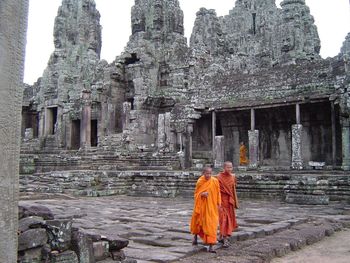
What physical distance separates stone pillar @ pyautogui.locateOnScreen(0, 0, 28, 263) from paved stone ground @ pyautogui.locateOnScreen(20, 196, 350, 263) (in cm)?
240

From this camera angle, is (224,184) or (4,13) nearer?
(4,13)

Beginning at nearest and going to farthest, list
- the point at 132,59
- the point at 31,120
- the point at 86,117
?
the point at 86,117, the point at 132,59, the point at 31,120

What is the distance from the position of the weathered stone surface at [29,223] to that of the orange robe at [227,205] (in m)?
2.97

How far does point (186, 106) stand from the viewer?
19000mm

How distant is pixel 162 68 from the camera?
88.3 ft

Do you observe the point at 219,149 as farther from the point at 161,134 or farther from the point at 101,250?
the point at 101,250

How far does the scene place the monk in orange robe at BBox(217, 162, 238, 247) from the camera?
6.17 metres

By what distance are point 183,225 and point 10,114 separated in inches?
214

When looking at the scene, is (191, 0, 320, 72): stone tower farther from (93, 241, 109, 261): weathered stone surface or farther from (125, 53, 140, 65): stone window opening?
(93, 241, 109, 261): weathered stone surface

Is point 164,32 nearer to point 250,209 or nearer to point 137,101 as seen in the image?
point 137,101

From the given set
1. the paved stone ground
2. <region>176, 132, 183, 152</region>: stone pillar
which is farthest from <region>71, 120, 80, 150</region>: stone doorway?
the paved stone ground

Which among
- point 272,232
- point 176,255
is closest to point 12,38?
point 176,255

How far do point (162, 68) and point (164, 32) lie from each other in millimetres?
2998

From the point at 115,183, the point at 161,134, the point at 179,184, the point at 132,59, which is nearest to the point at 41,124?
the point at 132,59
